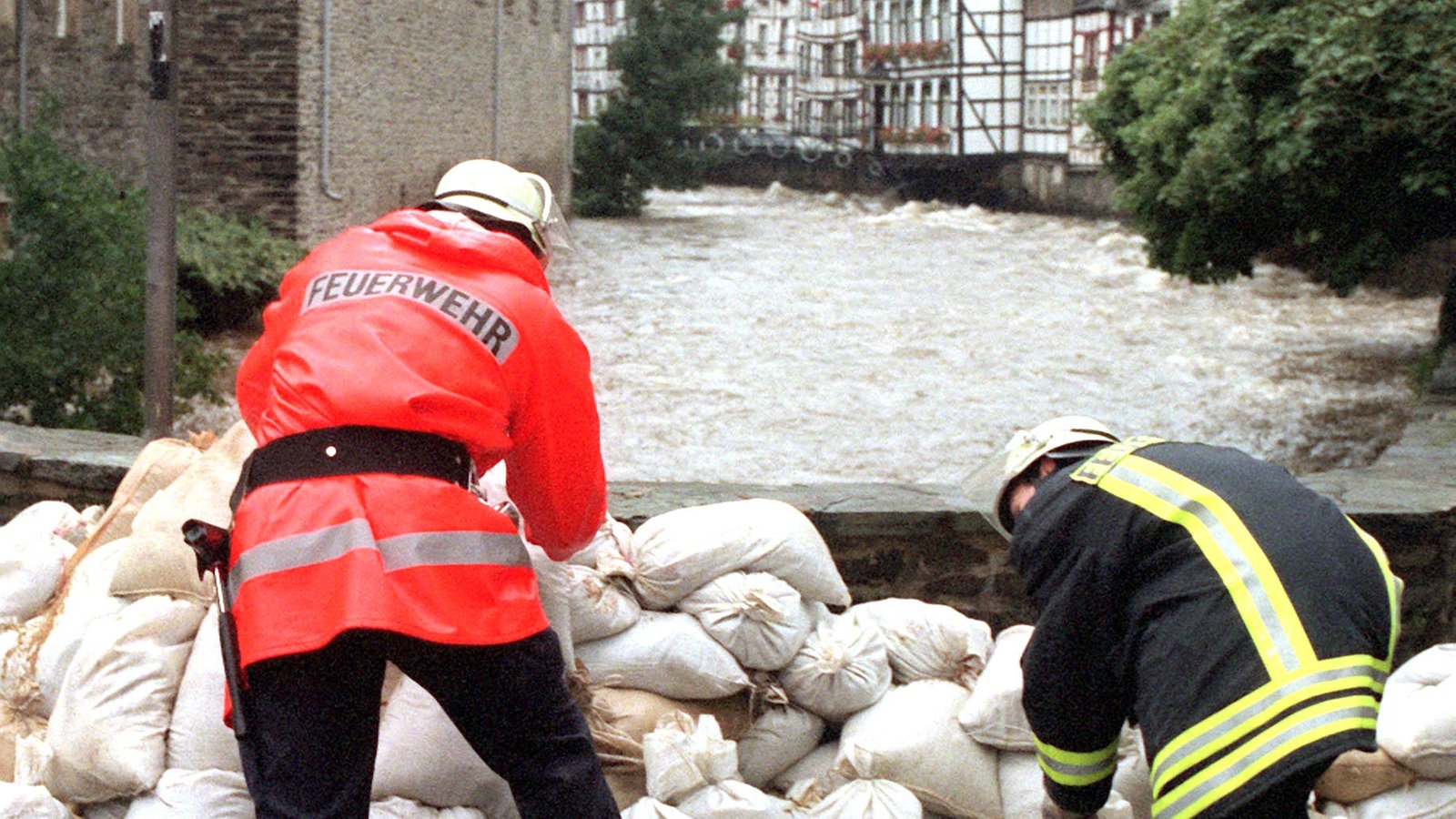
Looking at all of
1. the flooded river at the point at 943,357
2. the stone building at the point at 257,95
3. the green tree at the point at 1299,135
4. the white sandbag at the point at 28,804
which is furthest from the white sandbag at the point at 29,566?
the green tree at the point at 1299,135

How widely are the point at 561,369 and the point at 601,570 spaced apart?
1063mm

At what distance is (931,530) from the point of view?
4.77m

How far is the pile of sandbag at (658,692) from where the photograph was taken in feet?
11.3

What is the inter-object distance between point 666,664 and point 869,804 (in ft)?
1.75

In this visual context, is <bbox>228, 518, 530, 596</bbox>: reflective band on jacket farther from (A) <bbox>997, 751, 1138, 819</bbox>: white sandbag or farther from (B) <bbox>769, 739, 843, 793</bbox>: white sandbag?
(A) <bbox>997, 751, 1138, 819</bbox>: white sandbag

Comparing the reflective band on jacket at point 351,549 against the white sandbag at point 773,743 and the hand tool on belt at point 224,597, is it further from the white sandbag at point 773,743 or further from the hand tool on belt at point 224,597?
the white sandbag at point 773,743

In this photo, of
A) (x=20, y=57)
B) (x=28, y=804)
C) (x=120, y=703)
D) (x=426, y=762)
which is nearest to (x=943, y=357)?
(x=20, y=57)

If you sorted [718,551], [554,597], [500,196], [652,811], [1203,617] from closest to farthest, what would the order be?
[1203,617], [500,196], [652,811], [554,597], [718,551]

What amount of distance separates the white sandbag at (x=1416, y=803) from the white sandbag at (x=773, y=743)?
1223 millimetres

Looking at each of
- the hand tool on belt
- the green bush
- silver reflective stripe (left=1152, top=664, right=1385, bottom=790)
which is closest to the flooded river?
the green bush

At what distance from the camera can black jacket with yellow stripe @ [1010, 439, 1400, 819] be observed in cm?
256

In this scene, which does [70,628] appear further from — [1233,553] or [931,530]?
[1233,553]

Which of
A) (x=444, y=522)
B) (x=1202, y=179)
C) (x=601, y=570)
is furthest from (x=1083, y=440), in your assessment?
(x=1202, y=179)

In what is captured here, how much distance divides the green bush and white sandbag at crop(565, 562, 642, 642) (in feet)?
14.3
